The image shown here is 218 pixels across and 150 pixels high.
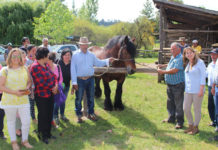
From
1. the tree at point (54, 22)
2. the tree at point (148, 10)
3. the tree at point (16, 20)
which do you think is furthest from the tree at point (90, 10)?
the tree at point (54, 22)

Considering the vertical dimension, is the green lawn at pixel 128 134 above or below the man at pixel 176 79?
below

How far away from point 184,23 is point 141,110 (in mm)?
10598

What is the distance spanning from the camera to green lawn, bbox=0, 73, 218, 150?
3932mm

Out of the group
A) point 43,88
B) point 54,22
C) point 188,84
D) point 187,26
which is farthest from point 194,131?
point 54,22

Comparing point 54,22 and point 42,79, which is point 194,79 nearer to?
point 42,79

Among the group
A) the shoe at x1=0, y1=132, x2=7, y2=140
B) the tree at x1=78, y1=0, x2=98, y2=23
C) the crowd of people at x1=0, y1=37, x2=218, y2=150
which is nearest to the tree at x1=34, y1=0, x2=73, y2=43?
the crowd of people at x1=0, y1=37, x2=218, y2=150

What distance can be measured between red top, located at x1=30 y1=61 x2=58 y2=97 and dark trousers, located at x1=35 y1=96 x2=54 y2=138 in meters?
0.14

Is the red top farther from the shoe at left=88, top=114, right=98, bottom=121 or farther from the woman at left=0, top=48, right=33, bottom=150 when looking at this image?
the shoe at left=88, top=114, right=98, bottom=121

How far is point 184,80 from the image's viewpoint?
4691mm

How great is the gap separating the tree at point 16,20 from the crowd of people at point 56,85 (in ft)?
82.7

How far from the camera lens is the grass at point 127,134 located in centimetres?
393

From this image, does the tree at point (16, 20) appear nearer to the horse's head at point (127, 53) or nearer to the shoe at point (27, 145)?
the horse's head at point (127, 53)

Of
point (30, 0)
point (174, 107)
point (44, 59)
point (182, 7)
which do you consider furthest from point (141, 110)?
point (30, 0)

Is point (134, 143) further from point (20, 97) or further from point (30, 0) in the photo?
point (30, 0)
